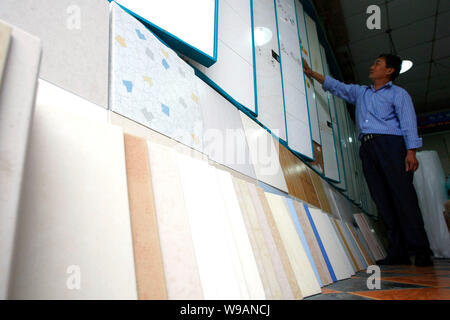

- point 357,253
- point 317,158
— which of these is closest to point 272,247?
point 357,253

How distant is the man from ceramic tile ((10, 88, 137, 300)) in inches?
81.0

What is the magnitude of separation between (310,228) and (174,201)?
0.87 metres

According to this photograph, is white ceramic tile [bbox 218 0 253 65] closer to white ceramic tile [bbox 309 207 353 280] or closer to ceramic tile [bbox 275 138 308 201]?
ceramic tile [bbox 275 138 308 201]

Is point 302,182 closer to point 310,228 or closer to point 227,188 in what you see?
point 310,228

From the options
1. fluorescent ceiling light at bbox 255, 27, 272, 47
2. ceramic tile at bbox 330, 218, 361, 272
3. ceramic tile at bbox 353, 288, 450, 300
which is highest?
fluorescent ceiling light at bbox 255, 27, 272, 47

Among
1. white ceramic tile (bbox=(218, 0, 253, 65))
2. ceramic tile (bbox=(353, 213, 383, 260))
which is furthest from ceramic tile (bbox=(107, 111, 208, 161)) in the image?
ceramic tile (bbox=(353, 213, 383, 260))

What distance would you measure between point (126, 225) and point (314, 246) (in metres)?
0.94

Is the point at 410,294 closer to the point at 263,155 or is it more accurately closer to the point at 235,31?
the point at 263,155

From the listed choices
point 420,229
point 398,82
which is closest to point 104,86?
point 420,229

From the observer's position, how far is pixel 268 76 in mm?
1701

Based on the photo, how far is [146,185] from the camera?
1.84 feet

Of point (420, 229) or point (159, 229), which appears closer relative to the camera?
point (159, 229)

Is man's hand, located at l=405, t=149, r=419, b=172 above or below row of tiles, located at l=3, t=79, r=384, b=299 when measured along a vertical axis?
above

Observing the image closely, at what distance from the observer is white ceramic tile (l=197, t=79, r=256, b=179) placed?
100cm
